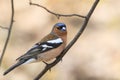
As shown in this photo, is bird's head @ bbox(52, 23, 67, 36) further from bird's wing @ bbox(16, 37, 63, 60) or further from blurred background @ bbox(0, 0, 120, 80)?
blurred background @ bbox(0, 0, 120, 80)

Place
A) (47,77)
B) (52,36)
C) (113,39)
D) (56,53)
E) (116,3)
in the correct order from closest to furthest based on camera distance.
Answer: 1. (56,53)
2. (52,36)
3. (47,77)
4. (113,39)
5. (116,3)

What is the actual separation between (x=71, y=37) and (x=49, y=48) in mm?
4145

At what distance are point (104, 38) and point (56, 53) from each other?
15.5 feet

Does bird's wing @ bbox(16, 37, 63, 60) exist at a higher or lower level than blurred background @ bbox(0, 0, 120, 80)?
higher

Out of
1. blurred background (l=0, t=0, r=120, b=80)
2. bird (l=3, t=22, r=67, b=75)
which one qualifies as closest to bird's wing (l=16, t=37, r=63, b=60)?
bird (l=3, t=22, r=67, b=75)

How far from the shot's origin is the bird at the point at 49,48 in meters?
3.73

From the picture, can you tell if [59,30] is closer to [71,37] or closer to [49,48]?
[49,48]

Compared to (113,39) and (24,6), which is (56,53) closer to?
(113,39)

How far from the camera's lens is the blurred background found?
7.73m

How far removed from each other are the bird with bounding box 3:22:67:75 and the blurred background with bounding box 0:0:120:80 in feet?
10.00

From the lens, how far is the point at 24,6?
9008mm

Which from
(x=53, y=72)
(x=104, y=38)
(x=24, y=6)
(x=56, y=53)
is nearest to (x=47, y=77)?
(x=53, y=72)

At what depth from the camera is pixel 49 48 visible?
13.2 feet

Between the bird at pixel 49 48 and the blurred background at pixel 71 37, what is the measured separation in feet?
10.00
